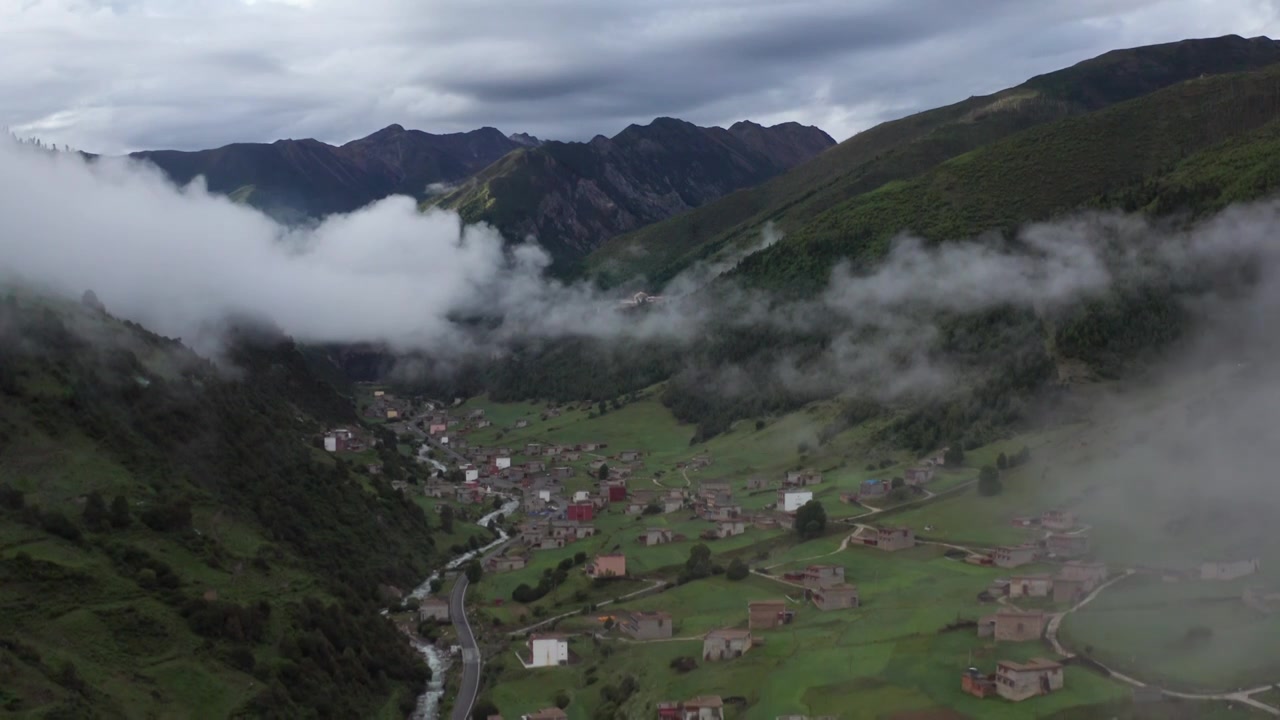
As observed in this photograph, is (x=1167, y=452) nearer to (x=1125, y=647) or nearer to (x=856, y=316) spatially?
(x=1125, y=647)

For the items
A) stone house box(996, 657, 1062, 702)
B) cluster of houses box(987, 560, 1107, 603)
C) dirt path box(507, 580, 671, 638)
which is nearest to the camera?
stone house box(996, 657, 1062, 702)

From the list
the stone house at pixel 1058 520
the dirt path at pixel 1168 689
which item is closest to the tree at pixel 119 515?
the dirt path at pixel 1168 689

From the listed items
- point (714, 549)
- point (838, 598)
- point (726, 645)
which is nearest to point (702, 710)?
point (726, 645)

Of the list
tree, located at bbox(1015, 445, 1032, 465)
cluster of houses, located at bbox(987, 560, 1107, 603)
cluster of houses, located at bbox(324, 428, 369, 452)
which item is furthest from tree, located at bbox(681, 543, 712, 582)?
cluster of houses, located at bbox(324, 428, 369, 452)

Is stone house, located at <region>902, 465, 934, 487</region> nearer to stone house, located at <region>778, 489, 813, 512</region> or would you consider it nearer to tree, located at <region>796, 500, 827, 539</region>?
stone house, located at <region>778, 489, 813, 512</region>

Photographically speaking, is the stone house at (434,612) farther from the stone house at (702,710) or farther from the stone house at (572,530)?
the stone house at (702,710)

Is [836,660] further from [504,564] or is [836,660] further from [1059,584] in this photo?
[504,564]

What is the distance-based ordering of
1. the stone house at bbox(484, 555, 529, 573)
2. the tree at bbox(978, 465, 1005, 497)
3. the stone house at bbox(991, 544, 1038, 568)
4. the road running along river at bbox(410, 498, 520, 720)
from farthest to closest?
the tree at bbox(978, 465, 1005, 497) < the stone house at bbox(484, 555, 529, 573) < the stone house at bbox(991, 544, 1038, 568) < the road running along river at bbox(410, 498, 520, 720)
